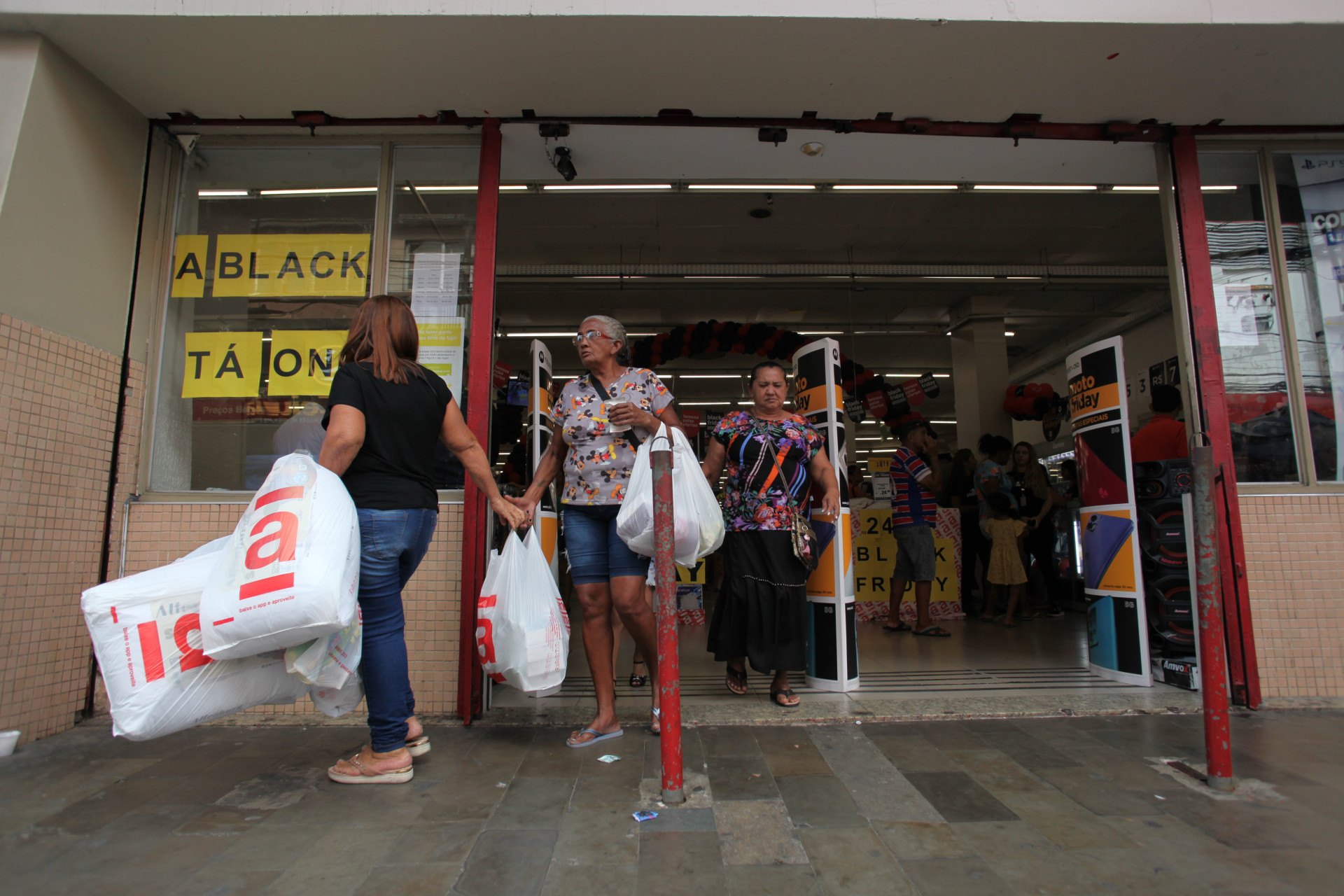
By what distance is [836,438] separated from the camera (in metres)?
3.97

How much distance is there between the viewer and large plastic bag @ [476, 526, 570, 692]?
105 inches

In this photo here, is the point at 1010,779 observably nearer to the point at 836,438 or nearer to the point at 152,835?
the point at 836,438

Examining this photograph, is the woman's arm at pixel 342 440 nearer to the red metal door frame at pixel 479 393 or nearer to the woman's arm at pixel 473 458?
the woman's arm at pixel 473 458

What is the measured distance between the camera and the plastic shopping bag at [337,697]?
2379mm

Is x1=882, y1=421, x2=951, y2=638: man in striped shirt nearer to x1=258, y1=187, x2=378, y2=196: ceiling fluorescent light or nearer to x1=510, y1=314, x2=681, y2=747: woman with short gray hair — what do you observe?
x1=510, y1=314, x2=681, y2=747: woman with short gray hair

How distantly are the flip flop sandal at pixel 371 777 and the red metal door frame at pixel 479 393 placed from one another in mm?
714

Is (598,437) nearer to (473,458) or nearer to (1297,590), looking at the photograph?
(473,458)

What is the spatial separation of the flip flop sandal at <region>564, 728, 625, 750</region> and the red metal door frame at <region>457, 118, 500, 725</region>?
64cm

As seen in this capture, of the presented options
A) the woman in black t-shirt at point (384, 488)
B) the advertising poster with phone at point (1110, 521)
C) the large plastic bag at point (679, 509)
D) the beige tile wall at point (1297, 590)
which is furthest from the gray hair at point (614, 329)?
the beige tile wall at point (1297, 590)

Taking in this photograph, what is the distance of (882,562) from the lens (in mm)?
7195

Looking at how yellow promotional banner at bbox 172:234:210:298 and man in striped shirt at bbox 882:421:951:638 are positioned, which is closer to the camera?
yellow promotional banner at bbox 172:234:210:298

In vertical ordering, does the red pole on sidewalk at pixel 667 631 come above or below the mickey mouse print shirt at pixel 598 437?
below

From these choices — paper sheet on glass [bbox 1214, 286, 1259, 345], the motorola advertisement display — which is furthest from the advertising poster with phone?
the motorola advertisement display

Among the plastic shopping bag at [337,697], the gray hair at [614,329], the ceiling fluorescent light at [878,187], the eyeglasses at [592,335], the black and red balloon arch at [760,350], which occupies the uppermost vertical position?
the ceiling fluorescent light at [878,187]
